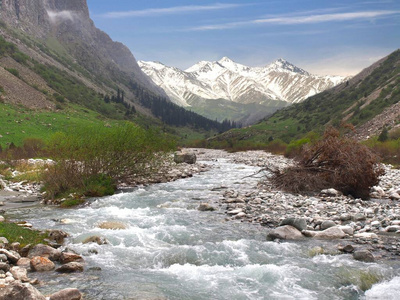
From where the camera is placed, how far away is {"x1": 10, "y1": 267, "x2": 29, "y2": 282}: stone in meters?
9.55

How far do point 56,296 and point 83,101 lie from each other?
160468 mm

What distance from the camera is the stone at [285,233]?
1457cm

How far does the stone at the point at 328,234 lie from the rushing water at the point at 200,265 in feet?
4.01

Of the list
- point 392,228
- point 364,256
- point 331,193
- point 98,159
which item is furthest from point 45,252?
point 331,193

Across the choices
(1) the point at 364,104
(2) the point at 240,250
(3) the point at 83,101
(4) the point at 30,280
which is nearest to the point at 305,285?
(2) the point at 240,250

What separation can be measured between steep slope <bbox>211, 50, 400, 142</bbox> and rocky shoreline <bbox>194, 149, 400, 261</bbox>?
63.4 m

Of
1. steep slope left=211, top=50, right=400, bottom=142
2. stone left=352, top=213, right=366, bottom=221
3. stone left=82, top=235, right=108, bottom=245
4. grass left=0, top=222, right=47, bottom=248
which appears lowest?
stone left=82, top=235, right=108, bottom=245

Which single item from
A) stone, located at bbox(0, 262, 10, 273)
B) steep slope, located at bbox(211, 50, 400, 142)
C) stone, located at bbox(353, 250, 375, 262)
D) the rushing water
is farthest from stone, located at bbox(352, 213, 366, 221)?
steep slope, located at bbox(211, 50, 400, 142)

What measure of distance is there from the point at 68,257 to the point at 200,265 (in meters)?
4.68

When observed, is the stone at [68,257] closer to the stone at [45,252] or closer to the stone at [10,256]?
the stone at [45,252]

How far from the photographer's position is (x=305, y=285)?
1012 cm

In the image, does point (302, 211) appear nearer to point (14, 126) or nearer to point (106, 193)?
point (106, 193)

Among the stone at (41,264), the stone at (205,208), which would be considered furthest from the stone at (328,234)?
the stone at (41,264)

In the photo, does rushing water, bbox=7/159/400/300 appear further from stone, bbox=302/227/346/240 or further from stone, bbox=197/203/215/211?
stone, bbox=197/203/215/211
